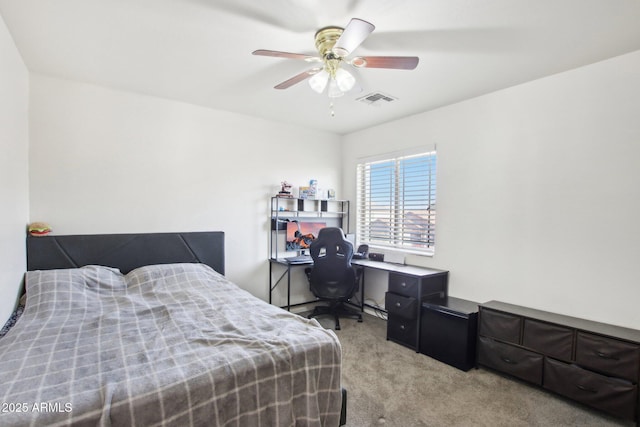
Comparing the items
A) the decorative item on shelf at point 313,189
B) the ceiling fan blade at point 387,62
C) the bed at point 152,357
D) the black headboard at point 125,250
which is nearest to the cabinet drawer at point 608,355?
the bed at point 152,357

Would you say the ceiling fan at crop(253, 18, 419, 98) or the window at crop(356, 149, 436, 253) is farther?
the window at crop(356, 149, 436, 253)

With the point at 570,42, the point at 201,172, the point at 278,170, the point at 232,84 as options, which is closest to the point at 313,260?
the point at 278,170

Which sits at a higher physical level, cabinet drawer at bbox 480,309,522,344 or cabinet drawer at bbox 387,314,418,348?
cabinet drawer at bbox 480,309,522,344

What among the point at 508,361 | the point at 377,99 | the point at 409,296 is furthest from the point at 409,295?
the point at 377,99

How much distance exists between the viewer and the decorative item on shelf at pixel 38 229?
2.54 m

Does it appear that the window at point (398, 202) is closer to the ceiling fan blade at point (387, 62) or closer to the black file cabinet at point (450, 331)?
the black file cabinet at point (450, 331)

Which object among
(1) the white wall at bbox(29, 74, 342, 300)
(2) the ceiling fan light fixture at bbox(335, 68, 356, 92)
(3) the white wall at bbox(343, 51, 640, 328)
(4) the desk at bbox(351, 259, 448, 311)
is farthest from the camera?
(4) the desk at bbox(351, 259, 448, 311)

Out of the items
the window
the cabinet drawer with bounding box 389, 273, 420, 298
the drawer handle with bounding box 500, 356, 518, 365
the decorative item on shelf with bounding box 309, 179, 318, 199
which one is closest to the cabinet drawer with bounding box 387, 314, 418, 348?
the cabinet drawer with bounding box 389, 273, 420, 298

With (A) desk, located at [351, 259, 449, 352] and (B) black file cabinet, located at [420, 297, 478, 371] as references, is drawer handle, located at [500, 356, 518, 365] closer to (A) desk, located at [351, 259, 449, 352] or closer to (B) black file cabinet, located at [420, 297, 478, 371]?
(B) black file cabinet, located at [420, 297, 478, 371]

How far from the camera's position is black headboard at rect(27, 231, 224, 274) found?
2.60 metres

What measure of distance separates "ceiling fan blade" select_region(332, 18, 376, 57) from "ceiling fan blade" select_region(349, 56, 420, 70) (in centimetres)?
12

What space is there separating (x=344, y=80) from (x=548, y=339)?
2380mm

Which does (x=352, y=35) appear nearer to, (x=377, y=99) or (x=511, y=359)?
(x=377, y=99)

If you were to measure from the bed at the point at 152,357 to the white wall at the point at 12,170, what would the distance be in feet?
0.50
